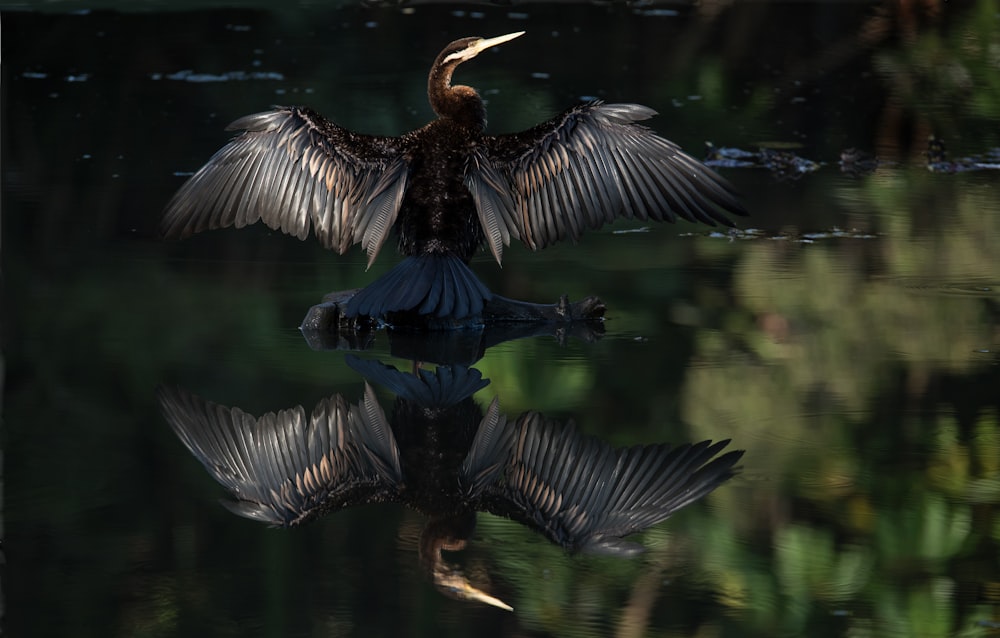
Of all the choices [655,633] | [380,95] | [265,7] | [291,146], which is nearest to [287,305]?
[291,146]

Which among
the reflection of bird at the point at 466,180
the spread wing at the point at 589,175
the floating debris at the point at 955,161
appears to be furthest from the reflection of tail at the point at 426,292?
the floating debris at the point at 955,161

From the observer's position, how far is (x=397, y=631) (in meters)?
3.69

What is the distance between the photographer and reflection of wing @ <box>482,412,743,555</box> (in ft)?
14.5

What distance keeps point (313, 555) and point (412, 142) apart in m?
3.11

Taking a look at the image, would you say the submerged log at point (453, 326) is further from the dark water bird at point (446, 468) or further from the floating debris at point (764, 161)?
the floating debris at point (764, 161)

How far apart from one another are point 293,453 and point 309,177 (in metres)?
2.21

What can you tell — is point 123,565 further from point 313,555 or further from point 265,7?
point 265,7

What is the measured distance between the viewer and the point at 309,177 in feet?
22.8

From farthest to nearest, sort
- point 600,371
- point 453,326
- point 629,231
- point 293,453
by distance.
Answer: point 629,231 → point 453,326 → point 600,371 → point 293,453

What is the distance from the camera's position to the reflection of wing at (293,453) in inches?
182

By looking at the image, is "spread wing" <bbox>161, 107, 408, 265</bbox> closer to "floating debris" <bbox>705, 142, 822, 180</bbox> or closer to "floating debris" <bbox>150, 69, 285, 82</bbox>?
"floating debris" <bbox>705, 142, 822, 180</bbox>

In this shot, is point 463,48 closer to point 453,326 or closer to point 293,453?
point 453,326

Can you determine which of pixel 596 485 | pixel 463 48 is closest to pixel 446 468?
pixel 596 485

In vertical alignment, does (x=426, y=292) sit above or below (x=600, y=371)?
above
